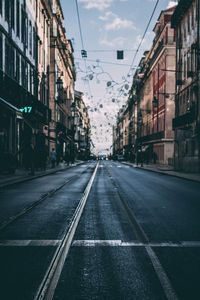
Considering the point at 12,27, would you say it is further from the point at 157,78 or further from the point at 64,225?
the point at 157,78

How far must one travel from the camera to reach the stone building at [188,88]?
29.5 m

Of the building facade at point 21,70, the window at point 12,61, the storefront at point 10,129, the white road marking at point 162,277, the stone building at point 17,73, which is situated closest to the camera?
the white road marking at point 162,277

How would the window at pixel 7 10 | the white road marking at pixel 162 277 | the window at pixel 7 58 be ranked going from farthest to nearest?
the window at pixel 7 58
the window at pixel 7 10
the white road marking at pixel 162 277

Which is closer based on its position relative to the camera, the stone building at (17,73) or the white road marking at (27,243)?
the white road marking at (27,243)

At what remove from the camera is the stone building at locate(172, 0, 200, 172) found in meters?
29.5

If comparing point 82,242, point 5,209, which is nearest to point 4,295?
point 82,242

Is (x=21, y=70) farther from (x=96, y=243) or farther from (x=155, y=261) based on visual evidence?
(x=155, y=261)

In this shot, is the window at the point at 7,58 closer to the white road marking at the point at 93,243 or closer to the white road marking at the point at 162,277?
the white road marking at the point at 93,243

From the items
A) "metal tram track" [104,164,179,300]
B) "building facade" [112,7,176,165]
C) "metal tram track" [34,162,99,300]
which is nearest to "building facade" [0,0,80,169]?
"building facade" [112,7,176,165]

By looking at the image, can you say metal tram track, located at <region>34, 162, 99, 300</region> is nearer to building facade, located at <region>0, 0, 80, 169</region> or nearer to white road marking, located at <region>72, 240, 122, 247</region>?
white road marking, located at <region>72, 240, 122, 247</region>

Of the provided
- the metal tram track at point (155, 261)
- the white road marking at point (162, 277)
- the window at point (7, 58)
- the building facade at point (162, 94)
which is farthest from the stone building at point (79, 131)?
the white road marking at point (162, 277)

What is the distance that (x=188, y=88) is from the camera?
3497 centimetres

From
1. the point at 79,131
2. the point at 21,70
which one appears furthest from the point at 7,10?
the point at 79,131

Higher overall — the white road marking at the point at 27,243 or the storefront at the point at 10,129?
the storefront at the point at 10,129
